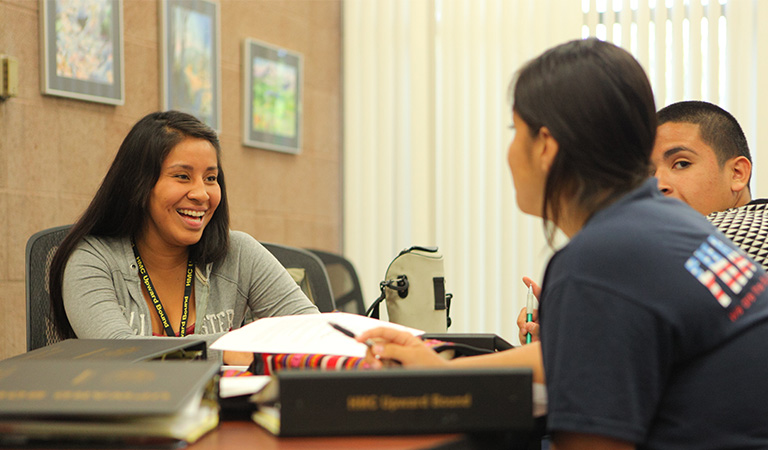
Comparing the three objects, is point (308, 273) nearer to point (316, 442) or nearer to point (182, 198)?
point (182, 198)

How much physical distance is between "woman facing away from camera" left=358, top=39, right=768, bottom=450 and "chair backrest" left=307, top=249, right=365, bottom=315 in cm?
203

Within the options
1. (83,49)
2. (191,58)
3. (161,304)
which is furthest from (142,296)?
(191,58)

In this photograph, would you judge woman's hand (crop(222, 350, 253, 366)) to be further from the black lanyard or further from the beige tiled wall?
the beige tiled wall

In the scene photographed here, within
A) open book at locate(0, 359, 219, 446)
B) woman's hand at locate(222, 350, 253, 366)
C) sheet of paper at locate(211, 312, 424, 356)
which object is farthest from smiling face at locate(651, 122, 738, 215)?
open book at locate(0, 359, 219, 446)

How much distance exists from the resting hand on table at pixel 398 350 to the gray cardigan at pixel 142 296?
0.67 meters

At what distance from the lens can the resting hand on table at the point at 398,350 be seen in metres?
1.05

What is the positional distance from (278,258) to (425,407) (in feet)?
5.68

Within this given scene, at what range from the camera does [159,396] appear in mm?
832

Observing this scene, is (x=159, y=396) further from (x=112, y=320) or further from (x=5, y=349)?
(x=5, y=349)

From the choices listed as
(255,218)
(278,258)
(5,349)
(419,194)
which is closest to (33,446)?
(278,258)

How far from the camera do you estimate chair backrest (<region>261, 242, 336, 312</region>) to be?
2559mm

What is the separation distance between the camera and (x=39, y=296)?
1969mm

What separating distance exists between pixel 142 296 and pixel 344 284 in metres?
1.08

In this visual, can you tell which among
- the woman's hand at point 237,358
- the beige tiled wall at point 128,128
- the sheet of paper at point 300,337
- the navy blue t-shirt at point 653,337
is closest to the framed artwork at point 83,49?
the beige tiled wall at point 128,128
